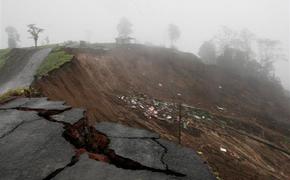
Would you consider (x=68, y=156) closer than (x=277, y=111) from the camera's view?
Yes

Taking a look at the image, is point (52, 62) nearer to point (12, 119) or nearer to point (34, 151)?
point (12, 119)

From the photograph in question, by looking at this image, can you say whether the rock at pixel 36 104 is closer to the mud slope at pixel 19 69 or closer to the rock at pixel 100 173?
the rock at pixel 100 173

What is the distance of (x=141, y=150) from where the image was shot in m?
4.67

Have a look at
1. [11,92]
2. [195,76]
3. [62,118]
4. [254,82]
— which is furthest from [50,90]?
[254,82]

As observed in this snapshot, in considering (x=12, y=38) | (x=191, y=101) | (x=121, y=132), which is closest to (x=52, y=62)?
(x=121, y=132)

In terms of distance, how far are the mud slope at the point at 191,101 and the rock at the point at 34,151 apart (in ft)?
15.5

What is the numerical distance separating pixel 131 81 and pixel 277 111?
13.3 meters

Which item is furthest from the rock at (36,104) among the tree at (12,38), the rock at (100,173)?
the tree at (12,38)

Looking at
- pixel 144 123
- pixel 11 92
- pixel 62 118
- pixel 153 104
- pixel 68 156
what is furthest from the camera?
pixel 153 104

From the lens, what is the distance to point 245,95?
2580 cm

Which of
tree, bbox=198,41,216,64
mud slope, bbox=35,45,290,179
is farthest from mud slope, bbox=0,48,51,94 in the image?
tree, bbox=198,41,216,64

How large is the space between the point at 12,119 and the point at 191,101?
629 inches

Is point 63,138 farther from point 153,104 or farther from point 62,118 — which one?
point 153,104

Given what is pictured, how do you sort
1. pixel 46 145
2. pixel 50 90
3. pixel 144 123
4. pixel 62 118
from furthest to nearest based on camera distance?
pixel 144 123 < pixel 50 90 < pixel 62 118 < pixel 46 145
